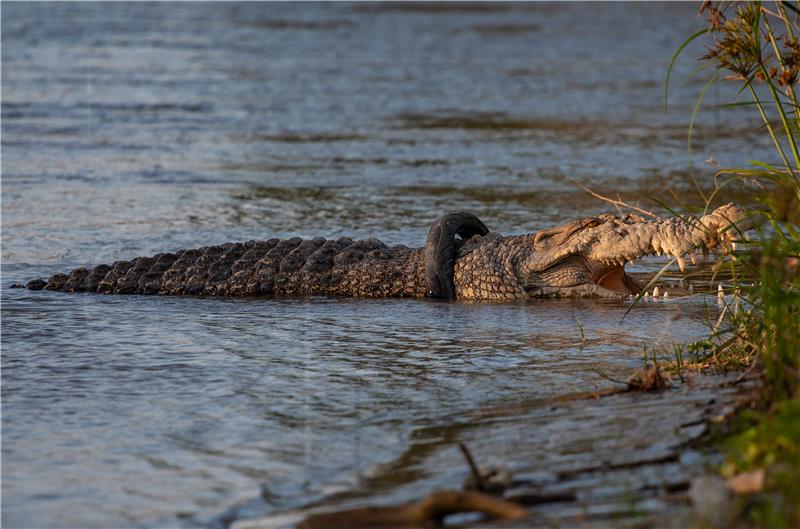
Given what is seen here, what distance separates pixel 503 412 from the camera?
15.8ft

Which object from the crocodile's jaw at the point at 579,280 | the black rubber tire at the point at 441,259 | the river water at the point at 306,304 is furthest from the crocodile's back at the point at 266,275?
the crocodile's jaw at the point at 579,280

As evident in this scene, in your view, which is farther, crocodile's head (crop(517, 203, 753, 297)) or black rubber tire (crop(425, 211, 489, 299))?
black rubber tire (crop(425, 211, 489, 299))

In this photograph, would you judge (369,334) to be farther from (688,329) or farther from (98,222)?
(98,222)

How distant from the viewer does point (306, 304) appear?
7.57 metres

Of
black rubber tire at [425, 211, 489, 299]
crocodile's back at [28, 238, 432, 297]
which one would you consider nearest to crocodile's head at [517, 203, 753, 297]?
black rubber tire at [425, 211, 489, 299]

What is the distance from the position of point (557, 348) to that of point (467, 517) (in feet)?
8.51

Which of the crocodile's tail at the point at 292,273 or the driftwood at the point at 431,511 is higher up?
the crocodile's tail at the point at 292,273

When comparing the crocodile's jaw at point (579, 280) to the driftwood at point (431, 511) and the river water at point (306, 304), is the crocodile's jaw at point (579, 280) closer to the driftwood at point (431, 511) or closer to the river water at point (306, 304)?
the river water at point (306, 304)

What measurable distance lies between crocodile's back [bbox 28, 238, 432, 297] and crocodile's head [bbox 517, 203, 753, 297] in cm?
82

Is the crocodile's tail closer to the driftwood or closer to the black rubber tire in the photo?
the black rubber tire

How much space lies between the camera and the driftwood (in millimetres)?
3438

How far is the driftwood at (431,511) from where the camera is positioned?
11.3 feet

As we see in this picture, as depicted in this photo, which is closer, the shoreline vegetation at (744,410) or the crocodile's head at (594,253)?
the shoreline vegetation at (744,410)

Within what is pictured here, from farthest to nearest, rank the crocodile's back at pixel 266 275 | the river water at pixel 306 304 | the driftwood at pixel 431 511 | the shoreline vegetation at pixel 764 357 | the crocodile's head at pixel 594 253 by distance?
the crocodile's back at pixel 266 275
the crocodile's head at pixel 594 253
the river water at pixel 306 304
the driftwood at pixel 431 511
the shoreline vegetation at pixel 764 357
